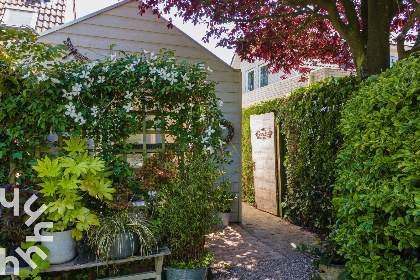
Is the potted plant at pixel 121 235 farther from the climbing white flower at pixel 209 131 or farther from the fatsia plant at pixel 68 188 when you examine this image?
the climbing white flower at pixel 209 131

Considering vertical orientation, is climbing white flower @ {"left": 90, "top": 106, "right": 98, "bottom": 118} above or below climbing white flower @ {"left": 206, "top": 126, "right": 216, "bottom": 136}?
above

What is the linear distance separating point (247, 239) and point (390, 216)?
9.07ft

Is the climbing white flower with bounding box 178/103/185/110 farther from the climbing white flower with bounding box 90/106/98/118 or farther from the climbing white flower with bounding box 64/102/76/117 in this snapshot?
the climbing white flower with bounding box 64/102/76/117

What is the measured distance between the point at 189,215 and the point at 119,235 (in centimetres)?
67

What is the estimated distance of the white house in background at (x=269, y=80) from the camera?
8.72 m

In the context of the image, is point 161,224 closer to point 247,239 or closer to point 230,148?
point 247,239

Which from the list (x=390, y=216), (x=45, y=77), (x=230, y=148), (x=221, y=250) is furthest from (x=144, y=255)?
(x=230, y=148)

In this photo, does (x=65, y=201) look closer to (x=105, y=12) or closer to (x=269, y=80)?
(x=105, y=12)

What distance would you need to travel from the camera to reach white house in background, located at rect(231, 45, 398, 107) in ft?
28.6

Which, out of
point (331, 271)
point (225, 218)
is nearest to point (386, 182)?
point (331, 271)

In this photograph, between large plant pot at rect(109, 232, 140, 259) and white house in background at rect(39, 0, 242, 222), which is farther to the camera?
white house in background at rect(39, 0, 242, 222)

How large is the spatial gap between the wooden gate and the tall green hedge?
0.25m

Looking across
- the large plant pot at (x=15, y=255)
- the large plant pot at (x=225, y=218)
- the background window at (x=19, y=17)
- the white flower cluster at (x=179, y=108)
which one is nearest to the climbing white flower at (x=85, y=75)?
the white flower cluster at (x=179, y=108)

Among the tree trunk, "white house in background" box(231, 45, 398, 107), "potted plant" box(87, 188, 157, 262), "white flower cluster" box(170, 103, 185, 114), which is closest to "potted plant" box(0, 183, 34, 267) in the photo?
"potted plant" box(87, 188, 157, 262)
